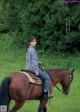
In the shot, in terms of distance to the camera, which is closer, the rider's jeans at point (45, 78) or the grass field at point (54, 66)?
the rider's jeans at point (45, 78)

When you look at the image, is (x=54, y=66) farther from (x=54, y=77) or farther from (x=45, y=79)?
(x=45, y=79)

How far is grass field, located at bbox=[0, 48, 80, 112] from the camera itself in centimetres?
1292

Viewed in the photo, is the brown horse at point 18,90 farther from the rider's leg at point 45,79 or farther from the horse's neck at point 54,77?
the horse's neck at point 54,77

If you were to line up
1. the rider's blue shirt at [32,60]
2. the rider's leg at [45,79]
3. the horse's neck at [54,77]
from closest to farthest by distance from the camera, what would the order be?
the rider's blue shirt at [32,60], the rider's leg at [45,79], the horse's neck at [54,77]

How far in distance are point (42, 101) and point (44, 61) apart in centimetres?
1309

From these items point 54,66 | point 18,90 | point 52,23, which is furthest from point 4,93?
point 52,23

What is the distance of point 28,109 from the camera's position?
41.1 ft

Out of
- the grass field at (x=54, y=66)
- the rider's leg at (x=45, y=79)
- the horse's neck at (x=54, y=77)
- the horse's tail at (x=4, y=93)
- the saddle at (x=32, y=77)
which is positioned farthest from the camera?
the grass field at (x=54, y=66)

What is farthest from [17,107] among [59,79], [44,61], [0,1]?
[0,1]

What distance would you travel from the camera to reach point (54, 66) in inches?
900

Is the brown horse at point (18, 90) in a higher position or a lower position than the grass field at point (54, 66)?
higher

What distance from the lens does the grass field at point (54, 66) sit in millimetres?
12916

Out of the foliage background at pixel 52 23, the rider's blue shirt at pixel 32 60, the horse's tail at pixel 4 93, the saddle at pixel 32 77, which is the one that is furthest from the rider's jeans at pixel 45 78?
the foliage background at pixel 52 23

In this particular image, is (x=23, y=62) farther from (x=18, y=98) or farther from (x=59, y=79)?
(x=18, y=98)
